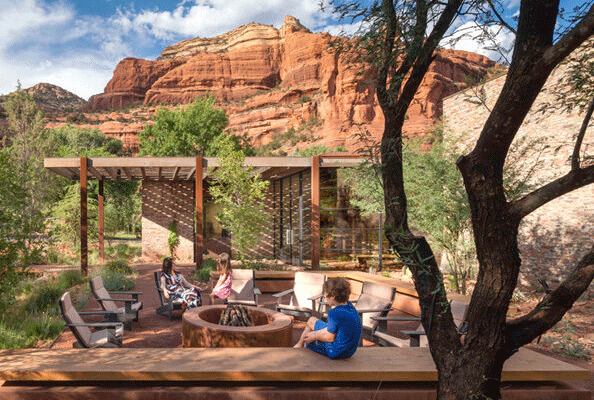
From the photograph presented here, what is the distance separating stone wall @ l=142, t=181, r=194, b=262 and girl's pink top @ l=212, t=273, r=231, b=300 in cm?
952

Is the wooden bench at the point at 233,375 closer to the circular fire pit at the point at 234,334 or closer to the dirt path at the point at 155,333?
the circular fire pit at the point at 234,334

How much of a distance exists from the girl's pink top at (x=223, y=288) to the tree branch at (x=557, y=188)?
15.6ft

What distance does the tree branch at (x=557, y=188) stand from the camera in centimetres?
→ 213

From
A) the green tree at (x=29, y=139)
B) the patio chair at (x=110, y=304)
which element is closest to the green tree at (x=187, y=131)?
the green tree at (x=29, y=139)

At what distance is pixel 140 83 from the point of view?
8356 centimetres

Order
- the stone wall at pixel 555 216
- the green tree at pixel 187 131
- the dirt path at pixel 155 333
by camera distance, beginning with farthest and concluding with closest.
A: the green tree at pixel 187 131 → the stone wall at pixel 555 216 → the dirt path at pixel 155 333

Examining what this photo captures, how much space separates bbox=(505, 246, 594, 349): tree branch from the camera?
227cm

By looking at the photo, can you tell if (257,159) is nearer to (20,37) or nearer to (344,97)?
(344,97)

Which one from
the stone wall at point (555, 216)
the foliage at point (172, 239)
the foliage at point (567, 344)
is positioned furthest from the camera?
the foliage at point (172, 239)

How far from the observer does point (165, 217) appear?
15.4 meters

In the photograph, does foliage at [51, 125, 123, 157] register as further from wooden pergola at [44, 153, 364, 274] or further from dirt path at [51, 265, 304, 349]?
dirt path at [51, 265, 304, 349]

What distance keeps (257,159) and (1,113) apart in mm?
57877

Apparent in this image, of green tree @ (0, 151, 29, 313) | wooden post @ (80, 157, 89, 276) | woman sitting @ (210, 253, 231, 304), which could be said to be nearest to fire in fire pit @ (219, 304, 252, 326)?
woman sitting @ (210, 253, 231, 304)

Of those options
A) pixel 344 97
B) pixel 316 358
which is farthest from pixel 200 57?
pixel 316 358
